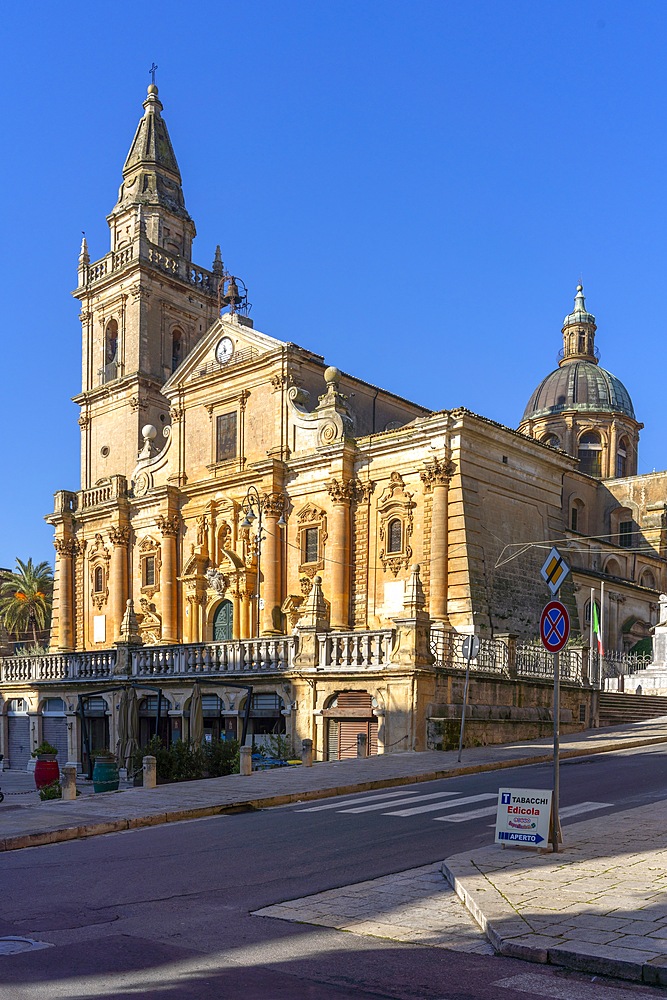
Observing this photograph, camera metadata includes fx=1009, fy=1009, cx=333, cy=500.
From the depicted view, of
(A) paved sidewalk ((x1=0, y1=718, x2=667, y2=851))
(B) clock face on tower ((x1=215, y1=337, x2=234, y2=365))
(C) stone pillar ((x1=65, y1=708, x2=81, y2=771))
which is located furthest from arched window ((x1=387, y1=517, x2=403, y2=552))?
(C) stone pillar ((x1=65, y1=708, x2=81, y2=771))

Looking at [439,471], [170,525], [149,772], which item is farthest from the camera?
[170,525]

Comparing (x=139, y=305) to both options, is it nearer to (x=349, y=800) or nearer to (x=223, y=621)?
(x=223, y=621)

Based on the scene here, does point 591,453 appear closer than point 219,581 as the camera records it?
No

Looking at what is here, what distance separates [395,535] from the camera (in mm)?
37219

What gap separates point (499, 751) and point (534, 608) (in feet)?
42.9

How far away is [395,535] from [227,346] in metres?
12.7

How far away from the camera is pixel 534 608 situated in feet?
125

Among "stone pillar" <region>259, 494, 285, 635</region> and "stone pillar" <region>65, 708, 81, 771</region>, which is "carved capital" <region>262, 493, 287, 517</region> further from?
"stone pillar" <region>65, 708, 81, 771</region>

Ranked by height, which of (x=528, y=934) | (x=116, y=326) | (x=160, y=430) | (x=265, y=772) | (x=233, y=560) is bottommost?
(x=265, y=772)

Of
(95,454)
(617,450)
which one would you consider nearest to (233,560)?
(95,454)

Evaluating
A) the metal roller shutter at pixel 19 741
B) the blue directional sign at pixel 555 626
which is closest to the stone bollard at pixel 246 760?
the blue directional sign at pixel 555 626

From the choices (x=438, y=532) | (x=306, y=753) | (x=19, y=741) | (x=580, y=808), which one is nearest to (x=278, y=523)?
(x=438, y=532)

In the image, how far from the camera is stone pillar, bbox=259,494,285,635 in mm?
39844

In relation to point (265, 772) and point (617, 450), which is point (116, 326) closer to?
point (617, 450)
